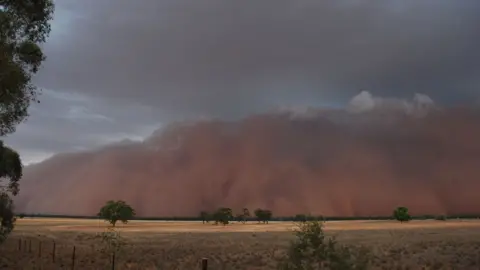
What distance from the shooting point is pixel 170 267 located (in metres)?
34.0

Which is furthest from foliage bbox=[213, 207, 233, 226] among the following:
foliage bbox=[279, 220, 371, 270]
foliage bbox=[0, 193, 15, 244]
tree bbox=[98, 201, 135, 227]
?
foliage bbox=[279, 220, 371, 270]

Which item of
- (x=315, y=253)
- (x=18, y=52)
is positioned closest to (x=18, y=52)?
(x=18, y=52)

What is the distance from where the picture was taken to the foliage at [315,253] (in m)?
21.3

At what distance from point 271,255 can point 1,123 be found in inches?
998

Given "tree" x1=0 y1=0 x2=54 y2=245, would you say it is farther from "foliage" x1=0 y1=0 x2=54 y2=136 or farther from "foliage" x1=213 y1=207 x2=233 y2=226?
"foliage" x1=213 y1=207 x2=233 y2=226

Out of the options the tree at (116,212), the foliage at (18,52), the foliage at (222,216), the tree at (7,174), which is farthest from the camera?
the foliage at (222,216)

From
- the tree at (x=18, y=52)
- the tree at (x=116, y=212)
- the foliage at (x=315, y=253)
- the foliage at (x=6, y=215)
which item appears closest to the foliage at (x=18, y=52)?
the tree at (x=18, y=52)

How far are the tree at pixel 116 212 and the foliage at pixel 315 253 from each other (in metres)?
122

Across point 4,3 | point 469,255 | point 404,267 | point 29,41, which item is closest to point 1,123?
point 29,41

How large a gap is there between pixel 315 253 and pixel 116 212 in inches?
4999

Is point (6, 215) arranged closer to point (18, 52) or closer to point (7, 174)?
point (7, 174)

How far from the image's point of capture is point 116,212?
142 metres

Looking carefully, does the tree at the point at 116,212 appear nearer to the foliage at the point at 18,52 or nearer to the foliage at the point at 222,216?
the foliage at the point at 222,216

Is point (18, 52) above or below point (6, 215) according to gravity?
above
